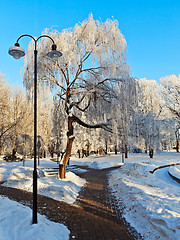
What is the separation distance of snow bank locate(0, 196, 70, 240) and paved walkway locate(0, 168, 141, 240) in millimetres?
371

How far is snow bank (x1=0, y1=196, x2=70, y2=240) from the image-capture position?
405cm

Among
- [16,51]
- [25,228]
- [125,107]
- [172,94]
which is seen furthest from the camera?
[172,94]

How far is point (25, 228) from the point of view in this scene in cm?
439

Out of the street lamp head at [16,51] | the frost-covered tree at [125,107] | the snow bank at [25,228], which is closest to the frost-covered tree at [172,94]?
the frost-covered tree at [125,107]

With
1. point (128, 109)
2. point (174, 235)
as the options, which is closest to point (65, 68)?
point (128, 109)

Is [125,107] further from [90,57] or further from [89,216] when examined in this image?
[89,216]

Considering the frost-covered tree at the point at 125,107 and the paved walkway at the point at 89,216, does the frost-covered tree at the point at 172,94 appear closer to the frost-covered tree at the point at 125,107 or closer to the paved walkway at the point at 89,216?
the frost-covered tree at the point at 125,107

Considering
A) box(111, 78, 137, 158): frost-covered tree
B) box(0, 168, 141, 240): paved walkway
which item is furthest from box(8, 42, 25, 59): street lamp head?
box(111, 78, 137, 158): frost-covered tree

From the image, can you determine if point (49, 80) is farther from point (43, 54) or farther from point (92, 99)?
point (92, 99)

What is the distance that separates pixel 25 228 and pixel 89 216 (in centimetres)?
216

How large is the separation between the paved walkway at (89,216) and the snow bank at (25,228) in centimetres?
37

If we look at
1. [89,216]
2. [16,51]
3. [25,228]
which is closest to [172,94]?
[89,216]

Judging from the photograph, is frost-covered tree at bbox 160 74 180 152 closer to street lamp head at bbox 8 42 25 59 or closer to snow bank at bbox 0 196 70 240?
street lamp head at bbox 8 42 25 59

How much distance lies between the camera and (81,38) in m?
10.3
